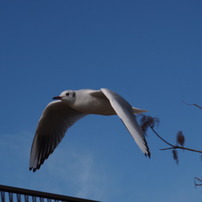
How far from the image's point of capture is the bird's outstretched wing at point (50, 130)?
490 centimetres

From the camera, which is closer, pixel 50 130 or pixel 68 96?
pixel 68 96

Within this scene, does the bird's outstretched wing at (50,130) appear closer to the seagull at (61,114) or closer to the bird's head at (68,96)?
the seagull at (61,114)

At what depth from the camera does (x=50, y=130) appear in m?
4.98

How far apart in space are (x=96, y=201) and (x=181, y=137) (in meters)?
0.97

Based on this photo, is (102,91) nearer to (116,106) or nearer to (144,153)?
(116,106)

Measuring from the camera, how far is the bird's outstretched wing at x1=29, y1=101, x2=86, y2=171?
4.90 meters

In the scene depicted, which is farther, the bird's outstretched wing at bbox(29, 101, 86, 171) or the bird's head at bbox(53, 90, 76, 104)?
the bird's outstretched wing at bbox(29, 101, 86, 171)


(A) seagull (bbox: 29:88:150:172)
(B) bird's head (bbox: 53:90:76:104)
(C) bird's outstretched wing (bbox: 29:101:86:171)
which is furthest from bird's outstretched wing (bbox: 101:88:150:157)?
(C) bird's outstretched wing (bbox: 29:101:86:171)

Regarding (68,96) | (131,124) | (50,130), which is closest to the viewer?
(131,124)

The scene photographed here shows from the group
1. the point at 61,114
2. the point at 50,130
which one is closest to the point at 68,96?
the point at 61,114

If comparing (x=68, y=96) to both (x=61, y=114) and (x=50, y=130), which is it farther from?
(x=50, y=130)

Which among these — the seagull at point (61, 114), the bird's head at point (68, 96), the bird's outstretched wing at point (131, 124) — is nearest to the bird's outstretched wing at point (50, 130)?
the seagull at point (61, 114)

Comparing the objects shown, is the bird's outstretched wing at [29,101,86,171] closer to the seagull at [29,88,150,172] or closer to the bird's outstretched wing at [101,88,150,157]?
the seagull at [29,88,150,172]

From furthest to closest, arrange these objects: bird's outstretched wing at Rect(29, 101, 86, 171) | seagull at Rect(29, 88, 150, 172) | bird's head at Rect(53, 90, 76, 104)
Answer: bird's outstretched wing at Rect(29, 101, 86, 171) < bird's head at Rect(53, 90, 76, 104) < seagull at Rect(29, 88, 150, 172)
